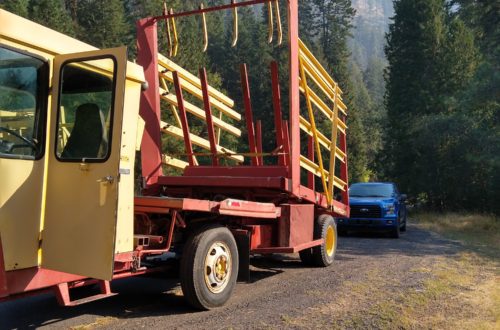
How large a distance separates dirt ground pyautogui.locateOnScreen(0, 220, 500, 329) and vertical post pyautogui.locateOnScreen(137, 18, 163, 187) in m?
1.71

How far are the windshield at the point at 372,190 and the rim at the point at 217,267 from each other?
33.7 feet

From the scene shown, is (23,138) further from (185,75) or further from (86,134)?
(185,75)

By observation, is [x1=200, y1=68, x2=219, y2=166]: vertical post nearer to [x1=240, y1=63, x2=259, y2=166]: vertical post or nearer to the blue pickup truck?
[x1=240, y1=63, x2=259, y2=166]: vertical post

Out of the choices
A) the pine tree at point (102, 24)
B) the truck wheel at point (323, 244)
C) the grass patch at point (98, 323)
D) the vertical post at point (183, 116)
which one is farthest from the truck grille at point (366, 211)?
the pine tree at point (102, 24)

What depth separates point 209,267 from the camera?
18.8 feet

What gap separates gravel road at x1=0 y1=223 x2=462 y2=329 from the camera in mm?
5254

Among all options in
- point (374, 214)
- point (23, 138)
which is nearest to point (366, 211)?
point (374, 214)

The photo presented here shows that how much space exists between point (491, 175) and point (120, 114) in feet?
77.3

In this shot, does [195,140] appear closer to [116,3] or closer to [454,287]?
[454,287]

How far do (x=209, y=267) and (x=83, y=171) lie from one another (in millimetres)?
1962

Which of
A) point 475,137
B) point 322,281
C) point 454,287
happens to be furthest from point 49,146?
point 475,137

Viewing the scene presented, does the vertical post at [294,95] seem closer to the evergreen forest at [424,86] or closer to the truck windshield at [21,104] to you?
the truck windshield at [21,104]

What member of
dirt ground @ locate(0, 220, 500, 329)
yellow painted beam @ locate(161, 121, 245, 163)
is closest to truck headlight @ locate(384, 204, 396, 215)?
dirt ground @ locate(0, 220, 500, 329)

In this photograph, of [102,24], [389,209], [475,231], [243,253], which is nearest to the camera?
[243,253]
